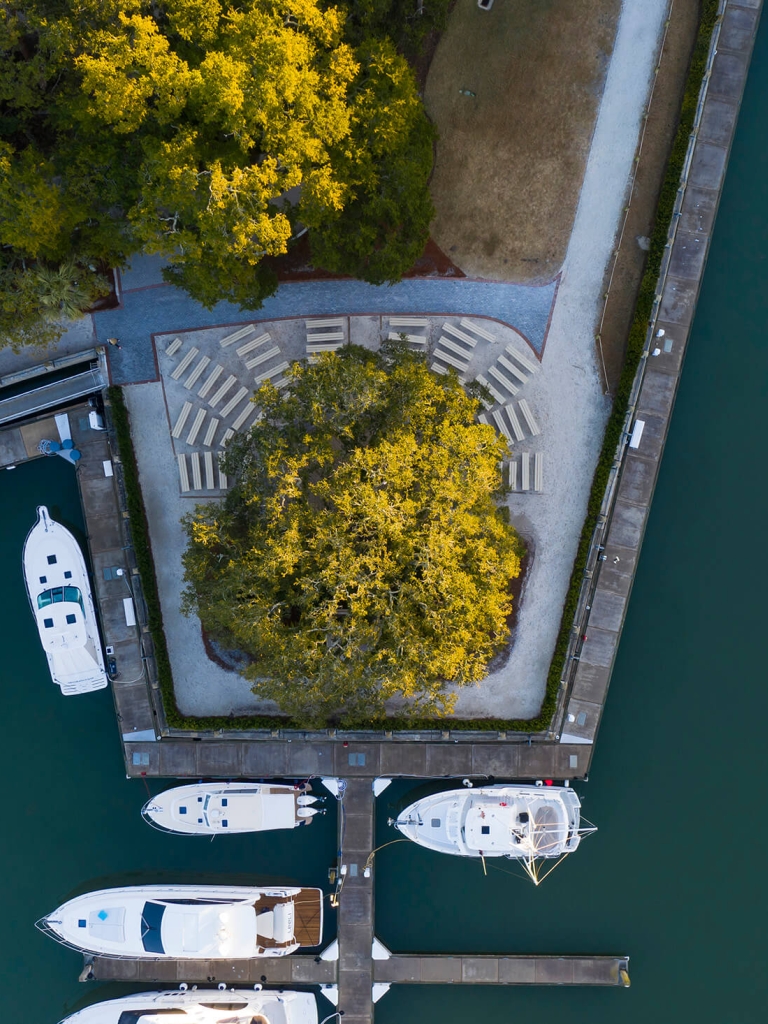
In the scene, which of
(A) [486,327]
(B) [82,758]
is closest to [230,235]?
(A) [486,327]

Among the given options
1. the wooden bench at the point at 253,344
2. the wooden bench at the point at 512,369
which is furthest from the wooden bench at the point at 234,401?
the wooden bench at the point at 512,369

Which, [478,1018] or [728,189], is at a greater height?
[728,189]

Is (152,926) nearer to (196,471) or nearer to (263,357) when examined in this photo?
(196,471)

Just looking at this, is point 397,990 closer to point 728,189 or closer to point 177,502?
point 177,502

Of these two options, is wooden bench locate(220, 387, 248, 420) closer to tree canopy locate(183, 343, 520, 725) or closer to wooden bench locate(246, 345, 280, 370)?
wooden bench locate(246, 345, 280, 370)

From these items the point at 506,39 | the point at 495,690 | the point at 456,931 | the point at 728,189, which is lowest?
the point at 456,931
